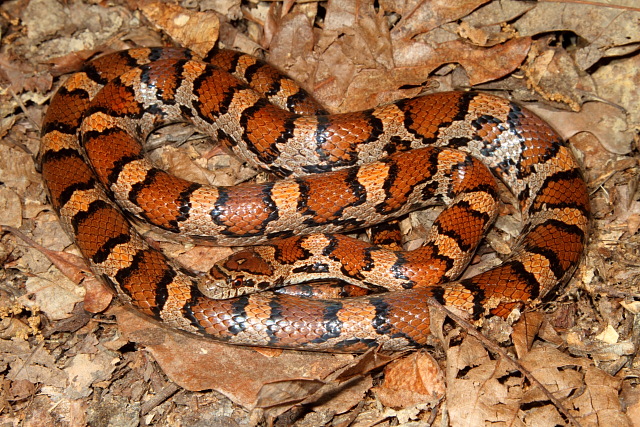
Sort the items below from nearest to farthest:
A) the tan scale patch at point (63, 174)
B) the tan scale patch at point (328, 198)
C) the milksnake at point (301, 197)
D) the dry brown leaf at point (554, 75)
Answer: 1. the milksnake at point (301, 197)
2. the tan scale patch at point (328, 198)
3. the tan scale patch at point (63, 174)
4. the dry brown leaf at point (554, 75)

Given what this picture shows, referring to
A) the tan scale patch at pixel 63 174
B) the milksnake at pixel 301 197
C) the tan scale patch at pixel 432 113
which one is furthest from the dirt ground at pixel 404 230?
the tan scale patch at pixel 432 113

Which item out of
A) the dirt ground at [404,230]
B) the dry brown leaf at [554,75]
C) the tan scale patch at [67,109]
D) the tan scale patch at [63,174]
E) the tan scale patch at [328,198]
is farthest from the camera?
the dry brown leaf at [554,75]

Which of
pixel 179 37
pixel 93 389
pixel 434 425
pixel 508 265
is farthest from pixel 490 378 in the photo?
pixel 179 37

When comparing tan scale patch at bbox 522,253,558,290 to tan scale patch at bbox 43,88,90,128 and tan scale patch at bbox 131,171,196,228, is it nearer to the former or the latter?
tan scale patch at bbox 131,171,196,228

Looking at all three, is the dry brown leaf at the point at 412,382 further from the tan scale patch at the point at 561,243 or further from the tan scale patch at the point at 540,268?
the tan scale patch at the point at 561,243

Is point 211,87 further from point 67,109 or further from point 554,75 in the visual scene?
point 554,75

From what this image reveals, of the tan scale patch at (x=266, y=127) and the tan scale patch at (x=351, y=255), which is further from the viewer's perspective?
the tan scale patch at (x=266, y=127)

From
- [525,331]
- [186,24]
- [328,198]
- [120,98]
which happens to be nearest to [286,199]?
[328,198]
